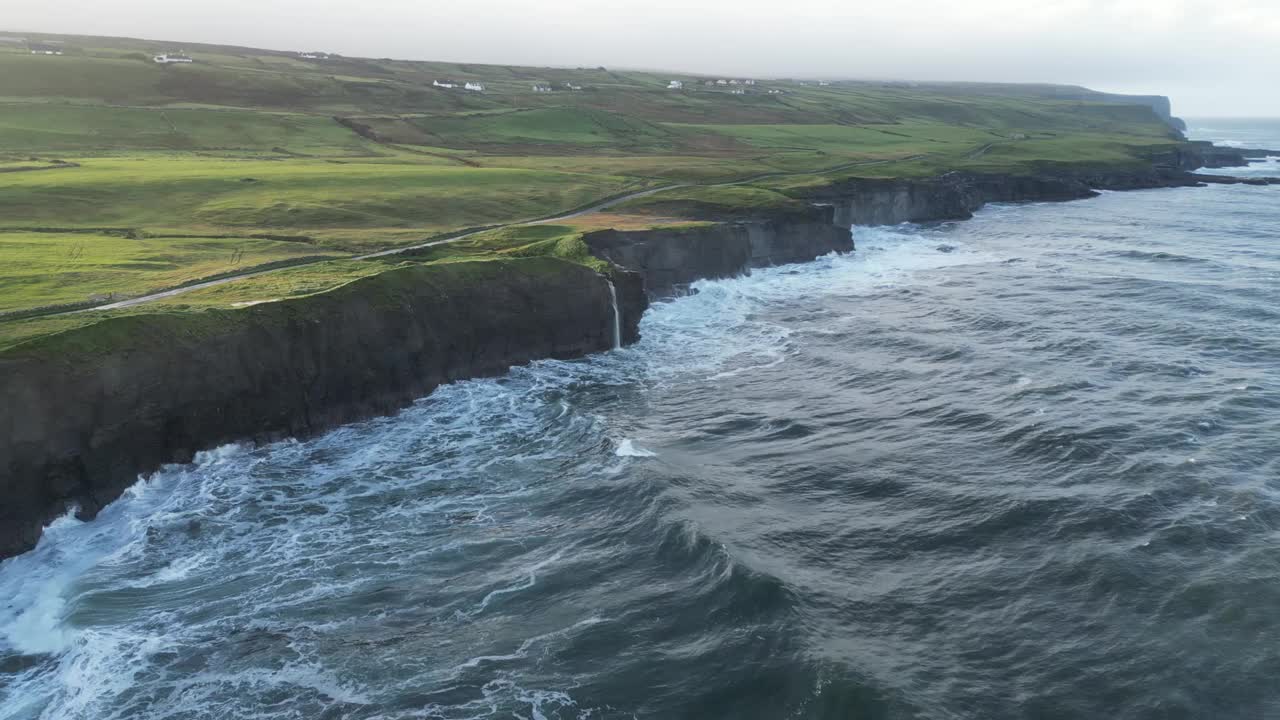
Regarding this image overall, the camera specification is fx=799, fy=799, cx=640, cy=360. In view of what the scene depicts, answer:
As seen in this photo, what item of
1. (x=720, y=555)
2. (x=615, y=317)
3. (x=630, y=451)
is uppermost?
(x=615, y=317)

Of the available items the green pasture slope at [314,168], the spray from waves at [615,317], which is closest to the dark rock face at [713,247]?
the green pasture slope at [314,168]

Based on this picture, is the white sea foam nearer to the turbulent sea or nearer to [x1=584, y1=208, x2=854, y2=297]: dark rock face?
the turbulent sea

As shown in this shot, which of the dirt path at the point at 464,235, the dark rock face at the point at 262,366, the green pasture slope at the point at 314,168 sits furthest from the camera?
the green pasture slope at the point at 314,168

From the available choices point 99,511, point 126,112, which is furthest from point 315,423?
point 126,112

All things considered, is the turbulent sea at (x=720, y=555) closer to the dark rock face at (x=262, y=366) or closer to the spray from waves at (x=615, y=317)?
the dark rock face at (x=262, y=366)

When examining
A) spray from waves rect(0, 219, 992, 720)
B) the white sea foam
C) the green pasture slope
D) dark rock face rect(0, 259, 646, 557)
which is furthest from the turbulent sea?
the green pasture slope

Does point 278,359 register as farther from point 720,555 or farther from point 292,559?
point 720,555

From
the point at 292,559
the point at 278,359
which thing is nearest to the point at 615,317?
the point at 278,359
